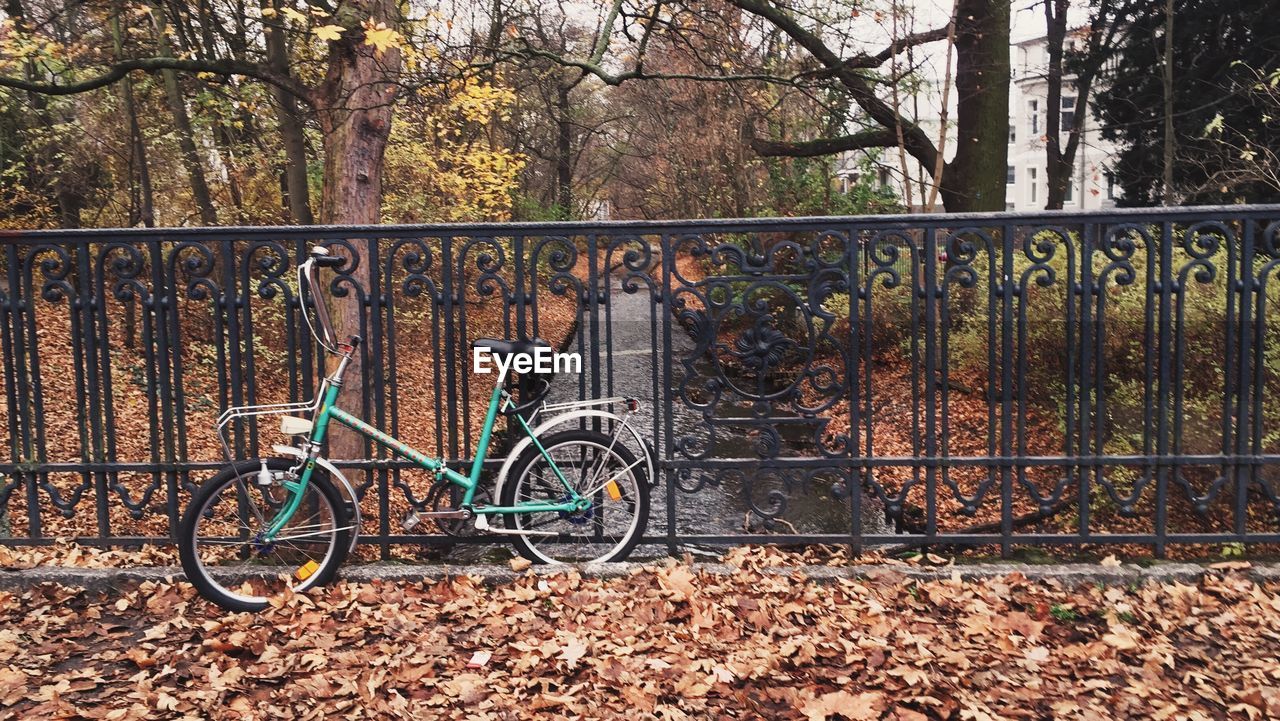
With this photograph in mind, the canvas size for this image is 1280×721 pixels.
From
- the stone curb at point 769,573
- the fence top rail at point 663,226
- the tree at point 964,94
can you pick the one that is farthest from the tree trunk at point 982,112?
the stone curb at point 769,573

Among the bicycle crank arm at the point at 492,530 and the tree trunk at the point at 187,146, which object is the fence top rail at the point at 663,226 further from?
the tree trunk at the point at 187,146

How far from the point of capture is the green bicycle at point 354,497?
4.41 metres

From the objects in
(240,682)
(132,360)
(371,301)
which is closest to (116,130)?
(132,360)

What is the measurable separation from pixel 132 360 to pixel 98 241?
988 cm

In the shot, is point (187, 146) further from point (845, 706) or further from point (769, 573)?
point (845, 706)

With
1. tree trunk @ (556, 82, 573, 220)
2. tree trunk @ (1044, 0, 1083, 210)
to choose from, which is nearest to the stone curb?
tree trunk @ (1044, 0, 1083, 210)

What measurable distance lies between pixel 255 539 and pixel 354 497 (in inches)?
18.3

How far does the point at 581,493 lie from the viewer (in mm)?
4750

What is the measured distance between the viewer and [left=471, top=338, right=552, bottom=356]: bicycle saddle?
4.55 meters

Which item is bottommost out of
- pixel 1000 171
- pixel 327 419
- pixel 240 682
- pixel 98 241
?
pixel 240 682

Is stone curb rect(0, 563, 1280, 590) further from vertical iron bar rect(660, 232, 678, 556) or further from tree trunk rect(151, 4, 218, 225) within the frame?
tree trunk rect(151, 4, 218, 225)

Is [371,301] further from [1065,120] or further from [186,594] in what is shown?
[1065,120]

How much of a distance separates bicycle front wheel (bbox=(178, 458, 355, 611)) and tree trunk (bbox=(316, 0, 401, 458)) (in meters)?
1.84

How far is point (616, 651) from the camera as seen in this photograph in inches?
154
